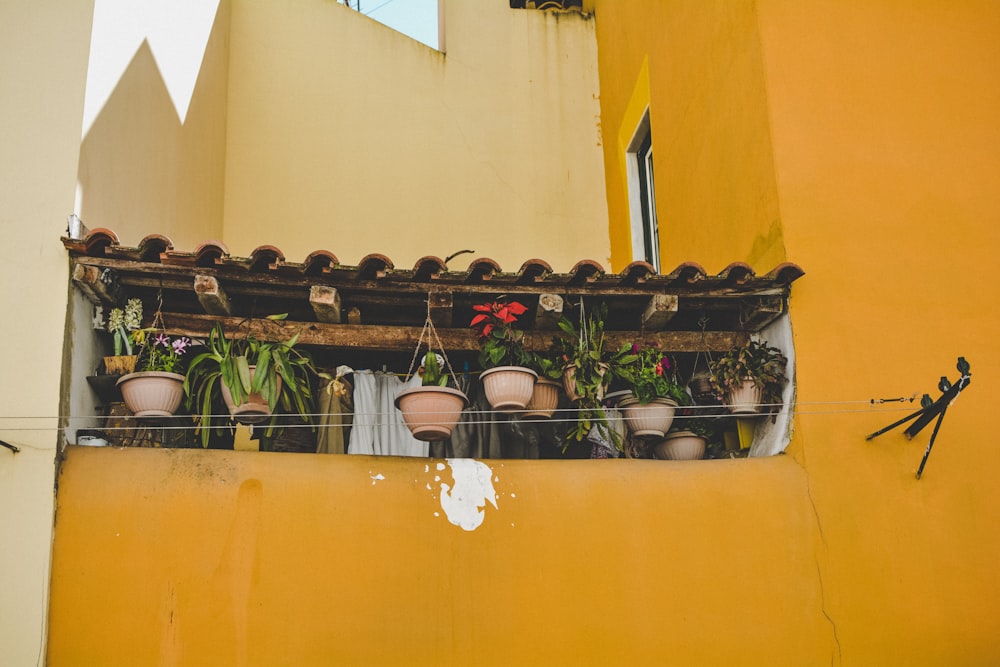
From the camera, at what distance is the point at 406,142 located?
9227 millimetres

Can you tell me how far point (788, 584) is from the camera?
220 inches

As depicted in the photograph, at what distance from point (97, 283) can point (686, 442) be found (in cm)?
342

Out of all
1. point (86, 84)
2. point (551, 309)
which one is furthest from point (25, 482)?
point (551, 309)

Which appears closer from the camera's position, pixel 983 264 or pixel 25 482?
pixel 25 482

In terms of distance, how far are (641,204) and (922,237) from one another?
3039 mm

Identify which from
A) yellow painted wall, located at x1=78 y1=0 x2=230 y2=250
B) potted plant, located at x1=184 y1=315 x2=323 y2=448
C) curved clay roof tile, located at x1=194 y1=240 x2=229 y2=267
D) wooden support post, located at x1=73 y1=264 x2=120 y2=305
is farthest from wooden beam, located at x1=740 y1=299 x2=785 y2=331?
yellow painted wall, located at x1=78 y1=0 x2=230 y2=250

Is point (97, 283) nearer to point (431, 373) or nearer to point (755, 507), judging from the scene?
point (431, 373)

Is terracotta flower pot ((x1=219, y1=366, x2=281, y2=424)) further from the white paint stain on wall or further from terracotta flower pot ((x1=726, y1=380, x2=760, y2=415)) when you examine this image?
terracotta flower pot ((x1=726, y1=380, x2=760, y2=415))

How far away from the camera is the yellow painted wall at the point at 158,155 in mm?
6129

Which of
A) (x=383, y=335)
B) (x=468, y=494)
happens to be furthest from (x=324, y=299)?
(x=468, y=494)

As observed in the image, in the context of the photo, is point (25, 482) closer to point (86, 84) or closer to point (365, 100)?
point (86, 84)

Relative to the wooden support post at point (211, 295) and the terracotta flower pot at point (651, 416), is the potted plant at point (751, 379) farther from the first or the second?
the wooden support post at point (211, 295)

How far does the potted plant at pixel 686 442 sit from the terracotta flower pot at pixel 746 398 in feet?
0.86

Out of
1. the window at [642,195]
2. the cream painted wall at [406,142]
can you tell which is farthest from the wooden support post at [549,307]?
the cream painted wall at [406,142]
